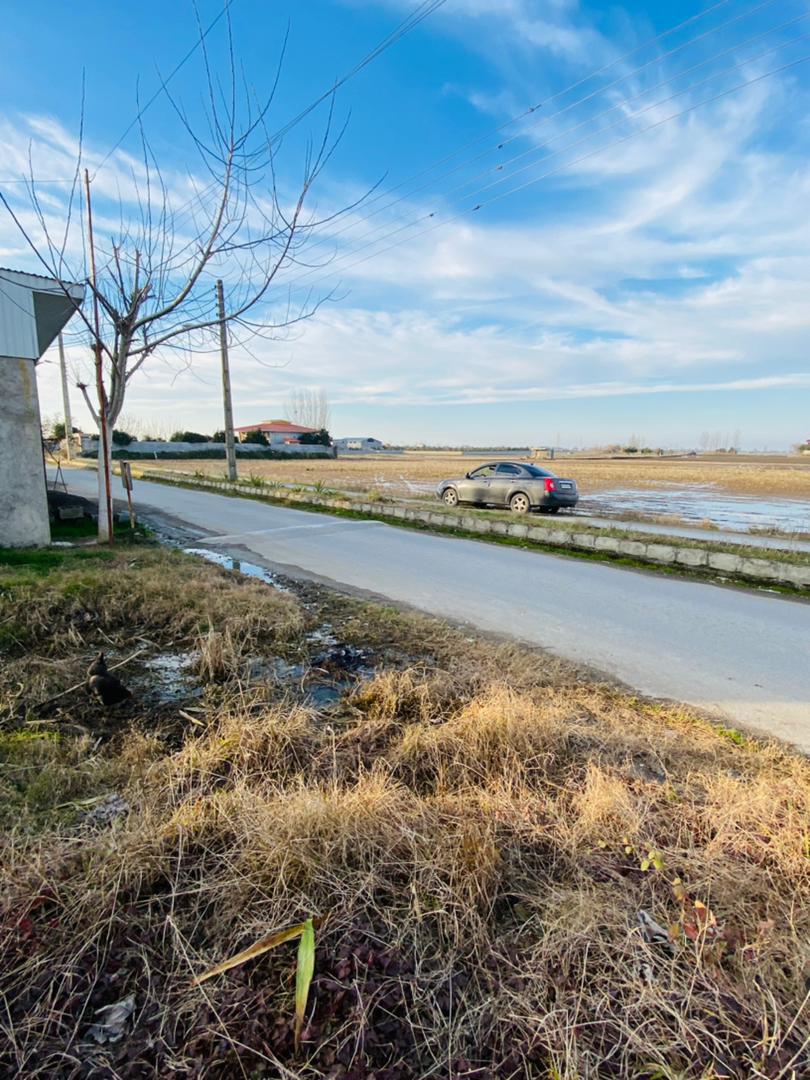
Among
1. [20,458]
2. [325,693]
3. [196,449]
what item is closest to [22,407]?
[20,458]

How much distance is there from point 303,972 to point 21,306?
33.2 ft

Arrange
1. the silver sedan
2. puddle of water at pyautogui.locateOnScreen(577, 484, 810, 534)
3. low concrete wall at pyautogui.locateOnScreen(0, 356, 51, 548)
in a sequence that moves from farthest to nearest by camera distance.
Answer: the silver sedan < puddle of water at pyautogui.locateOnScreen(577, 484, 810, 534) < low concrete wall at pyautogui.locateOnScreen(0, 356, 51, 548)

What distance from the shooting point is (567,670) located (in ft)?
15.0

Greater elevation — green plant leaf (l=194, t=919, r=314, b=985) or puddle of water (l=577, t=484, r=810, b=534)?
green plant leaf (l=194, t=919, r=314, b=985)

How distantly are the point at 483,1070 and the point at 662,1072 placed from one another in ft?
1.62

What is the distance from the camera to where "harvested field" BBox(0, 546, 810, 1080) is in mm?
1614

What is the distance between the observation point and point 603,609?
6.48 metres

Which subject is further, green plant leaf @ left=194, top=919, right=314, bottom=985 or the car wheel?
the car wheel

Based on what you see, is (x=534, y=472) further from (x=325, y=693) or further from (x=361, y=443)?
(x=361, y=443)

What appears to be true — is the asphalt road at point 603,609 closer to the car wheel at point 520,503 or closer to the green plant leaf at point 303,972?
the green plant leaf at point 303,972

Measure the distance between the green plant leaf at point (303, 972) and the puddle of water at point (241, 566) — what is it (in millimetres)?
5386

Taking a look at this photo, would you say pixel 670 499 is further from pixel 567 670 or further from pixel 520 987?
pixel 520 987

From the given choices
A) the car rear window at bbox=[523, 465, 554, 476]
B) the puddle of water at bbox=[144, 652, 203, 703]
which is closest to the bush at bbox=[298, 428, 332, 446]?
the car rear window at bbox=[523, 465, 554, 476]

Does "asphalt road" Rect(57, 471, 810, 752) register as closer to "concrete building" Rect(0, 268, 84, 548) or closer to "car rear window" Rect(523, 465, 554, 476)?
"concrete building" Rect(0, 268, 84, 548)
